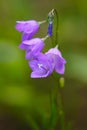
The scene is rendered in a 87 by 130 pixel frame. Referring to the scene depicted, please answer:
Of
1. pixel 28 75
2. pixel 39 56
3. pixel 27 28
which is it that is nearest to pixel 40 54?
pixel 39 56

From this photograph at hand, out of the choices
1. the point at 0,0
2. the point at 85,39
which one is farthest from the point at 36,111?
the point at 0,0

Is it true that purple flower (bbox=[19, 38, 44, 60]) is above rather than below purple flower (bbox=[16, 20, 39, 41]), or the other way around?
below

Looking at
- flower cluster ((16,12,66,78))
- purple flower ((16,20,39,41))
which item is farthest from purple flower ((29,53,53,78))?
purple flower ((16,20,39,41))

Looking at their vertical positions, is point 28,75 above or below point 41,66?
below

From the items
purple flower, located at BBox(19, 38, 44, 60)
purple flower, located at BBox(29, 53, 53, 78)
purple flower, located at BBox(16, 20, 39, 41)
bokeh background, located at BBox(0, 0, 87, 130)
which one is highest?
purple flower, located at BBox(16, 20, 39, 41)

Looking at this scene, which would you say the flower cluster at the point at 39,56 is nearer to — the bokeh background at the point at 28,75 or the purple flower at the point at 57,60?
the purple flower at the point at 57,60

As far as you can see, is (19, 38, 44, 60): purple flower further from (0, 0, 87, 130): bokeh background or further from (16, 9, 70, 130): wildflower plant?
(0, 0, 87, 130): bokeh background

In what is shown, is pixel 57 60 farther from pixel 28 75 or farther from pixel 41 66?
pixel 28 75
